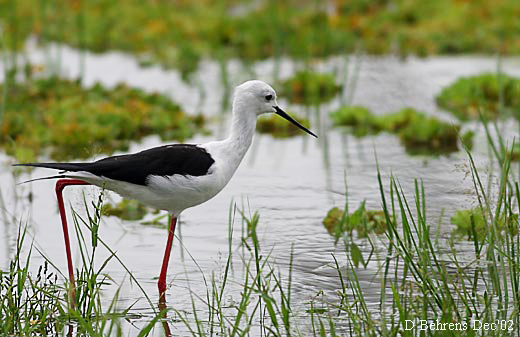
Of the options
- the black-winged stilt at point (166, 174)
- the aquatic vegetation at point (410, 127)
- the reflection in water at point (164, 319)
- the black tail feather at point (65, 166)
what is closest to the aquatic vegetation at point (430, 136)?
the aquatic vegetation at point (410, 127)

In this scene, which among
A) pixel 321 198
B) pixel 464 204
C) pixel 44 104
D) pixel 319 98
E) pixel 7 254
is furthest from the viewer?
pixel 319 98

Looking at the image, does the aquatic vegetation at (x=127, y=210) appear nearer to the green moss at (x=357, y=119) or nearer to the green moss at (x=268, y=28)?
the green moss at (x=357, y=119)

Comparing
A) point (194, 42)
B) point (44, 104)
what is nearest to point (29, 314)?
point (44, 104)

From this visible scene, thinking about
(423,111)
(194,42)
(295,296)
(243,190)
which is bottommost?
(295,296)

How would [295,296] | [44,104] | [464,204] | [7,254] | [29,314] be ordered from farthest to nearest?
1. [44,104]
2. [464,204]
3. [7,254]
4. [295,296]
5. [29,314]

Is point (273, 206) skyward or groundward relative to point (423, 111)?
groundward

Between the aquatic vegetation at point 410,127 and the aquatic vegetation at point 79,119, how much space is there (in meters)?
1.47

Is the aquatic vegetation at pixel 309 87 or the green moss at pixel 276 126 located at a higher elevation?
the aquatic vegetation at pixel 309 87

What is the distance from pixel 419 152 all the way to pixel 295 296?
383 cm

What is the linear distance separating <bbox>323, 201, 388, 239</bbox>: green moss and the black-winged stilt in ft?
3.07

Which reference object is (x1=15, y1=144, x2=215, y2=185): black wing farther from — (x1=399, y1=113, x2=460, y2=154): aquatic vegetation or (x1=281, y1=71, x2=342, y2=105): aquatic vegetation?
(x1=281, y1=71, x2=342, y2=105): aquatic vegetation

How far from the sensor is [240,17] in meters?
14.2

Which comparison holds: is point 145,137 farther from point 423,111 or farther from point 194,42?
point 194,42

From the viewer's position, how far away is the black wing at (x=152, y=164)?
16.5 ft
